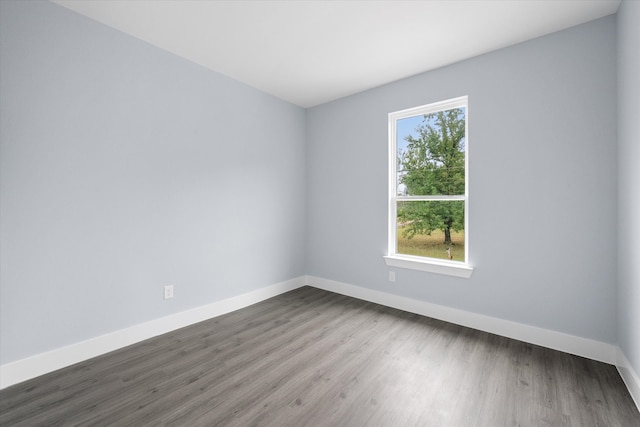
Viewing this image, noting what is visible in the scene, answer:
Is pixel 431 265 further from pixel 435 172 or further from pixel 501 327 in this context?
pixel 435 172

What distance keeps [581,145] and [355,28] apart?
82.3 inches

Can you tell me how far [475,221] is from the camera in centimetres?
280

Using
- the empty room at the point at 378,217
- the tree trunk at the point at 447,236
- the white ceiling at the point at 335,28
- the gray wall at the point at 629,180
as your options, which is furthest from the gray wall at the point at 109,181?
the gray wall at the point at 629,180

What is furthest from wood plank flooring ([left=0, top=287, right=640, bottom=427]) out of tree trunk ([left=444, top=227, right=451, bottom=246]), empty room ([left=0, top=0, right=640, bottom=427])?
tree trunk ([left=444, top=227, right=451, bottom=246])

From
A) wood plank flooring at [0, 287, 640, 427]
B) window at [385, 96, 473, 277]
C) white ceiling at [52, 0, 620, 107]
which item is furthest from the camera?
window at [385, 96, 473, 277]

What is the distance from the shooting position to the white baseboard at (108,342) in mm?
1918

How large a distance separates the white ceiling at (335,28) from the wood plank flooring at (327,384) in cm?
272

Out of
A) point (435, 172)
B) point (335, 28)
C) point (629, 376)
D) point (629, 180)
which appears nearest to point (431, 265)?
point (435, 172)

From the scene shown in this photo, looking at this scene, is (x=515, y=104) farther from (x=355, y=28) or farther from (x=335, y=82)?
(x=335, y=82)

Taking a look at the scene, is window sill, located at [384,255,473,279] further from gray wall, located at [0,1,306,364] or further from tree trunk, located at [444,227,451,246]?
gray wall, located at [0,1,306,364]

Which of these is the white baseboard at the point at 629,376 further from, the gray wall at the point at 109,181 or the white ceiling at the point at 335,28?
the gray wall at the point at 109,181

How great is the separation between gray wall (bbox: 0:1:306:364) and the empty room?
0.02m

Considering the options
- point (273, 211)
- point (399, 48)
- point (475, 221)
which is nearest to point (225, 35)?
point (399, 48)

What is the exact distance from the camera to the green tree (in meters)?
2.97
